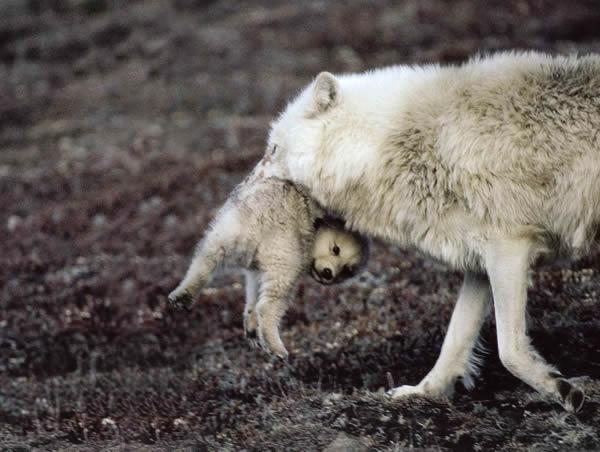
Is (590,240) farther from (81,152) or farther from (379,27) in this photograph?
(379,27)

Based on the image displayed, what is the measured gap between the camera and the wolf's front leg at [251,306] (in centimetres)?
694

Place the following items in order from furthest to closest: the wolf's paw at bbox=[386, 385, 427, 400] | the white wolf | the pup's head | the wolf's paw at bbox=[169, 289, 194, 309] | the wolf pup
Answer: the pup's head < the wolf pup < the wolf's paw at bbox=[169, 289, 194, 309] < the wolf's paw at bbox=[386, 385, 427, 400] < the white wolf

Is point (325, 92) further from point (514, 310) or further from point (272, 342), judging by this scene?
point (514, 310)

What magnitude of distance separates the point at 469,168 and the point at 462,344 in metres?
1.39

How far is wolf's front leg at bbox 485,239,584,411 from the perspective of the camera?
5867 mm

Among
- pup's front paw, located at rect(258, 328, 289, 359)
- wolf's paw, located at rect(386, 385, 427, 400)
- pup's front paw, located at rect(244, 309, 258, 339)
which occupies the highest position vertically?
pup's front paw, located at rect(244, 309, 258, 339)

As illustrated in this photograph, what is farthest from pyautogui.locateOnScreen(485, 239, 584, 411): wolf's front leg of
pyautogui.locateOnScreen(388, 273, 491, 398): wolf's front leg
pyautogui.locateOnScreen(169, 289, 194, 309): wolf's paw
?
pyautogui.locateOnScreen(169, 289, 194, 309): wolf's paw

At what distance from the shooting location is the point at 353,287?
32.8 feet

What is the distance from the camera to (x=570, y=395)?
18.5ft

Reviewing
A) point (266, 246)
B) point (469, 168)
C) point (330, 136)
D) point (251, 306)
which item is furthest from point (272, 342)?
point (469, 168)

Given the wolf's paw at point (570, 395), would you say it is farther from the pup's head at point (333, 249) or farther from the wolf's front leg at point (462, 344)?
the pup's head at point (333, 249)

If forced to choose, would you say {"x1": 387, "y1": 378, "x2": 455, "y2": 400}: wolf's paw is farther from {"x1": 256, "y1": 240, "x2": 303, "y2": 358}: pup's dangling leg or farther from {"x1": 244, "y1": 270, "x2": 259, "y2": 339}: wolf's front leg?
{"x1": 244, "y1": 270, "x2": 259, "y2": 339}: wolf's front leg

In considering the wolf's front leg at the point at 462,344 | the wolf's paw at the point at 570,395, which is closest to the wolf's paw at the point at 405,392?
the wolf's front leg at the point at 462,344

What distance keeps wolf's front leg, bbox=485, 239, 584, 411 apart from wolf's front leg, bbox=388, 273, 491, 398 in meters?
0.74
